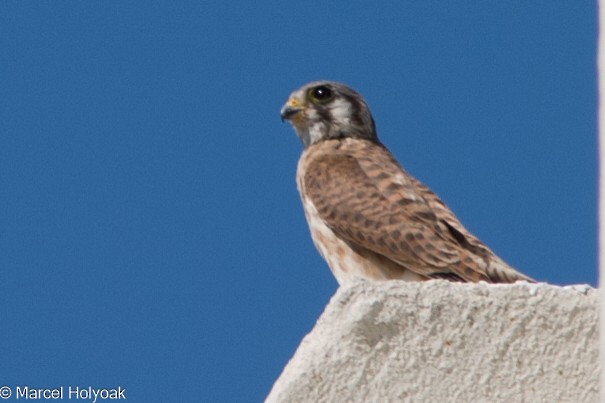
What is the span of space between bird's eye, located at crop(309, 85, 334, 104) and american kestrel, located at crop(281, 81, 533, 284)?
15 cm

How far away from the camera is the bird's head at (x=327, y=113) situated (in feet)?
28.5

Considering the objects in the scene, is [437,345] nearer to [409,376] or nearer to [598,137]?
[409,376]

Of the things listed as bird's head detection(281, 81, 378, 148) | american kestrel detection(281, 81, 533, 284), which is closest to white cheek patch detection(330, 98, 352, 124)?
bird's head detection(281, 81, 378, 148)

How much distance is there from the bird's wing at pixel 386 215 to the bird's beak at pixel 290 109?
54cm

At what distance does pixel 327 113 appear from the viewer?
8766mm

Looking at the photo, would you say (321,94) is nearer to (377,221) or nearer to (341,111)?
(341,111)

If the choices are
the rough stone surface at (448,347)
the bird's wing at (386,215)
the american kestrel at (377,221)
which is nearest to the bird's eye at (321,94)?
the american kestrel at (377,221)

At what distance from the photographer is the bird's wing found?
6.84 metres

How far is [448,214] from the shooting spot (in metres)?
7.29

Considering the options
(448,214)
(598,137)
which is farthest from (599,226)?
(448,214)

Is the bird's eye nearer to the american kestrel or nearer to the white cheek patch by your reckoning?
the white cheek patch

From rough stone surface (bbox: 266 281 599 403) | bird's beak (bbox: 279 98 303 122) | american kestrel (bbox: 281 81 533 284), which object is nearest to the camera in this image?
rough stone surface (bbox: 266 281 599 403)

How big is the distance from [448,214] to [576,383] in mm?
3975

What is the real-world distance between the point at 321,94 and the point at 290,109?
0.25 m
